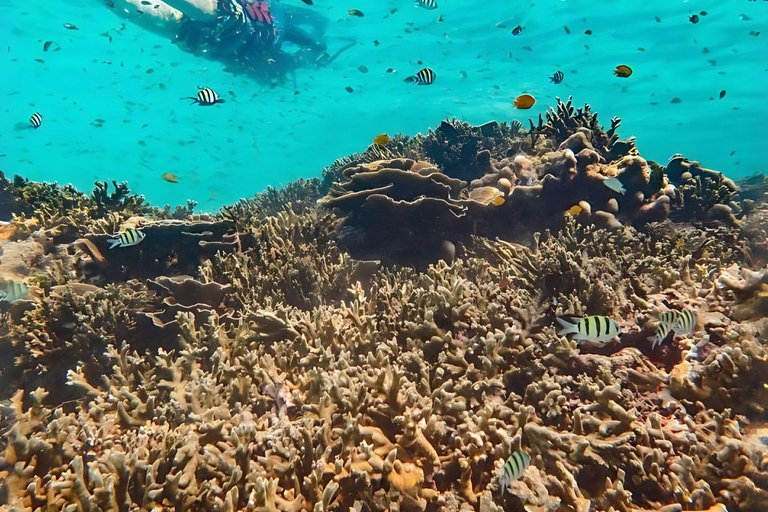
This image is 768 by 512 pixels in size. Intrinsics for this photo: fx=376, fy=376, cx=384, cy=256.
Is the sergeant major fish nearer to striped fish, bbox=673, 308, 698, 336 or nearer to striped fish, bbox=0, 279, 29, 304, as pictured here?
striped fish, bbox=673, 308, 698, 336

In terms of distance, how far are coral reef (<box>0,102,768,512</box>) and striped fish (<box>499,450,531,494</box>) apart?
13 centimetres

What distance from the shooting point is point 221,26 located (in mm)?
17766

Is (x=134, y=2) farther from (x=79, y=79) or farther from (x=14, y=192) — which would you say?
(x=79, y=79)

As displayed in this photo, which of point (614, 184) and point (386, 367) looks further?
point (614, 184)

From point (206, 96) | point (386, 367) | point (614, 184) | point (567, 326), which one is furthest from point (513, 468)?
point (206, 96)

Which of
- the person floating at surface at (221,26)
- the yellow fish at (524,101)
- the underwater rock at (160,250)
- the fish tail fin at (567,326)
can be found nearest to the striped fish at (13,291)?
the underwater rock at (160,250)

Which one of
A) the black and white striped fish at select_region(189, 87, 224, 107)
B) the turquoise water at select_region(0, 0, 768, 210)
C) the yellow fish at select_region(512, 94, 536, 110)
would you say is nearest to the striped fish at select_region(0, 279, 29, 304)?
the black and white striped fish at select_region(189, 87, 224, 107)

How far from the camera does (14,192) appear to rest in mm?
8297

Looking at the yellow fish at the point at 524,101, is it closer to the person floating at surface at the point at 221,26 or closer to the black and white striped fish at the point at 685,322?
the black and white striped fish at the point at 685,322

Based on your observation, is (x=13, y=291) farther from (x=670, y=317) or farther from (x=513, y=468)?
(x=670, y=317)

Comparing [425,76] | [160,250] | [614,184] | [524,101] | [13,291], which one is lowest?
[13,291]

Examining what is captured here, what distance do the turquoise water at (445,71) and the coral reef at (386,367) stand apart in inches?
446

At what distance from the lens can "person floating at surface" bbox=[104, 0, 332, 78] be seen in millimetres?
16812

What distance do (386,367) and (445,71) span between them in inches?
1527
